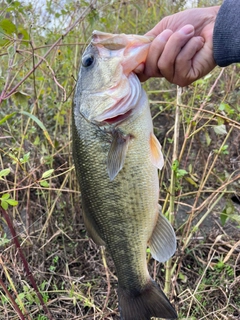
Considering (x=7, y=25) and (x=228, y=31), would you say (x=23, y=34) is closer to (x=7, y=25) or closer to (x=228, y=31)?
(x=7, y=25)

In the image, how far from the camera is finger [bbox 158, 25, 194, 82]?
144cm

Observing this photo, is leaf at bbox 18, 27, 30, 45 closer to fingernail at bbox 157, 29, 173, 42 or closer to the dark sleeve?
fingernail at bbox 157, 29, 173, 42

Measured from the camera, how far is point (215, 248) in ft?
8.87

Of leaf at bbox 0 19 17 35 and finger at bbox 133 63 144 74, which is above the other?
leaf at bbox 0 19 17 35

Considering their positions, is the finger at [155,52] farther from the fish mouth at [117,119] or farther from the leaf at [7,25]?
the leaf at [7,25]

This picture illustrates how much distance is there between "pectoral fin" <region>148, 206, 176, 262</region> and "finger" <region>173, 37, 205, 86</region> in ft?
1.81

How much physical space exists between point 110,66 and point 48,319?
65.0 inches

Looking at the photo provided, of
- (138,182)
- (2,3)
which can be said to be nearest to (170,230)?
(138,182)

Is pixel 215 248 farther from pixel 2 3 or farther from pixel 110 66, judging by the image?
pixel 2 3

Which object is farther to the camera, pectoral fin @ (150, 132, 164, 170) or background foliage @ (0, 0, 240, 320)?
background foliage @ (0, 0, 240, 320)

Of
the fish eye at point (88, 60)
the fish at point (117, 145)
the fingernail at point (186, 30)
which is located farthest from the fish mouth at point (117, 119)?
the fingernail at point (186, 30)

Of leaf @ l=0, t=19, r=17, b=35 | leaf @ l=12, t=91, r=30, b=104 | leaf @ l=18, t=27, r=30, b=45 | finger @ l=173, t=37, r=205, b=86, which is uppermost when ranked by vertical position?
leaf @ l=0, t=19, r=17, b=35

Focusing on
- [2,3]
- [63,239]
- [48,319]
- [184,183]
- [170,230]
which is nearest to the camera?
[170,230]

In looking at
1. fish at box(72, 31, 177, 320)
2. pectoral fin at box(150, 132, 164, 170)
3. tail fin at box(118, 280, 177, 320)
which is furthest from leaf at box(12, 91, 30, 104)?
tail fin at box(118, 280, 177, 320)
